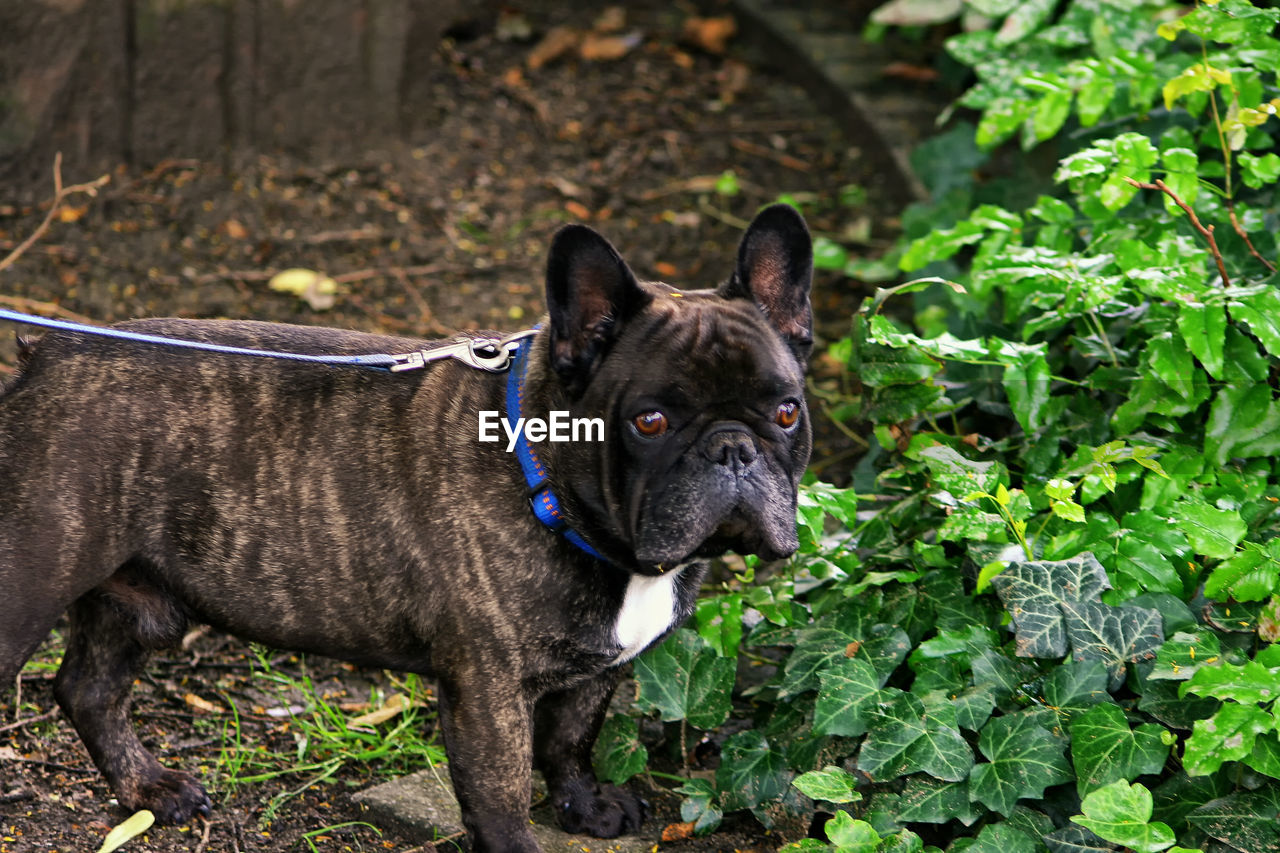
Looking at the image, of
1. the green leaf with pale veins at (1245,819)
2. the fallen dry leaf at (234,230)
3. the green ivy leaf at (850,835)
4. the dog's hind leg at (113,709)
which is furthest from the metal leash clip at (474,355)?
the fallen dry leaf at (234,230)

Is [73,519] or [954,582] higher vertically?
[73,519]

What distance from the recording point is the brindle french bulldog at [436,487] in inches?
113

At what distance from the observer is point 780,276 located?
10.1 ft

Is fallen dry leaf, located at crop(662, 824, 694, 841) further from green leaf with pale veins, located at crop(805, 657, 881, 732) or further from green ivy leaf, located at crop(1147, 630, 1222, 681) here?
green ivy leaf, located at crop(1147, 630, 1222, 681)

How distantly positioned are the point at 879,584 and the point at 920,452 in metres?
0.36

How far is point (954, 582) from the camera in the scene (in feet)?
11.5

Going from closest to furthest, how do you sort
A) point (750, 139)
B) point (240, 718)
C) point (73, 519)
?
point (73, 519), point (240, 718), point (750, 139)

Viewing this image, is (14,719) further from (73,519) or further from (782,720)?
(782,720)

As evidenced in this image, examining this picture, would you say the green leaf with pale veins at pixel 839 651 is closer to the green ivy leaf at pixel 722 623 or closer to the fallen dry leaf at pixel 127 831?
the green ivy leaf at pixel 722 623

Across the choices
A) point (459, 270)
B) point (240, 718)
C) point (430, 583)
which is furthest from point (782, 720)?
point (459, 270)

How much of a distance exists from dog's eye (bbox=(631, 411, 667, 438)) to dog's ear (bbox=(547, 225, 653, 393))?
0.57ft

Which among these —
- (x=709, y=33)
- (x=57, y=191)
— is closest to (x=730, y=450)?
(x=57, y=191)

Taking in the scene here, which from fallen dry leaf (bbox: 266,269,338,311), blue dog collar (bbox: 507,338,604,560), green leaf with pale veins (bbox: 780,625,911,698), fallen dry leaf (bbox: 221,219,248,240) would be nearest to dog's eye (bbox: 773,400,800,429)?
blue dog collar (bbox: 507,338,604,560)

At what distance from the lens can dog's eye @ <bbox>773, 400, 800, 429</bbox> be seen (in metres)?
2.91
